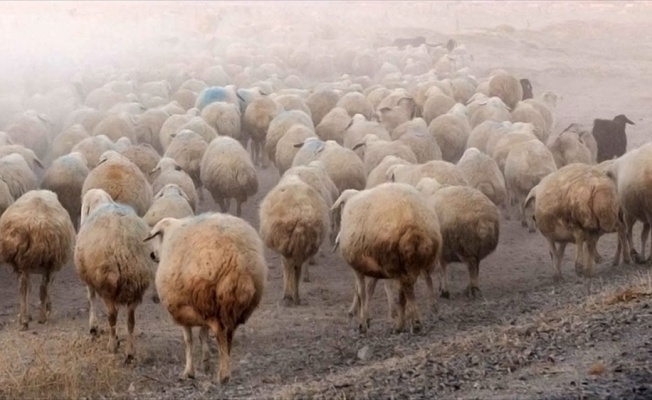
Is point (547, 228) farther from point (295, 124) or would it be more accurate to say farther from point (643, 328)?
point (295, 124)

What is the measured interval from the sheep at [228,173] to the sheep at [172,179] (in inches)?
18.3

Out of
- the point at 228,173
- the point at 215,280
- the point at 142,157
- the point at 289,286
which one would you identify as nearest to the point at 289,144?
the point at 228,173

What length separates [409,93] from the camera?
19141 mm

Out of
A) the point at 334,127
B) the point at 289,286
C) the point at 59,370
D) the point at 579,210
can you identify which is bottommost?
the point at 289,286

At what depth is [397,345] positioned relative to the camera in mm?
7711

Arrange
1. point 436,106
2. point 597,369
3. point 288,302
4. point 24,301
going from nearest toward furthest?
1. point 597,369
2. point 24,301
3. point 288,302
4. point 436,106

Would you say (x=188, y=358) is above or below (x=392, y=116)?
below

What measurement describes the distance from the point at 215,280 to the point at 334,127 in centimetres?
894

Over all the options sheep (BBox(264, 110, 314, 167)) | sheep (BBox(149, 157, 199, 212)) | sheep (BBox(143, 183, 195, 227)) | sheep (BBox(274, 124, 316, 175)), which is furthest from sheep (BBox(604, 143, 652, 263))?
sheep (BBox(264, 110, 314, 167))

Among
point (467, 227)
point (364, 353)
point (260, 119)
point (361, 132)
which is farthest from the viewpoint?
point (260, 119)

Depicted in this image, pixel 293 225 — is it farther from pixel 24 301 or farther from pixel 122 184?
pixel 24 301

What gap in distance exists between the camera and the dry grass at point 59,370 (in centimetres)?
674

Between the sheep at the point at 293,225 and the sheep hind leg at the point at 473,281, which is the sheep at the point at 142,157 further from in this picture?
the sheep hind leg at the point at 473,281

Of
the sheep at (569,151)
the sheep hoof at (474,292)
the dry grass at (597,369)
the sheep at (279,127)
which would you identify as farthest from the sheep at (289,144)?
the dry grass at (597,369)
